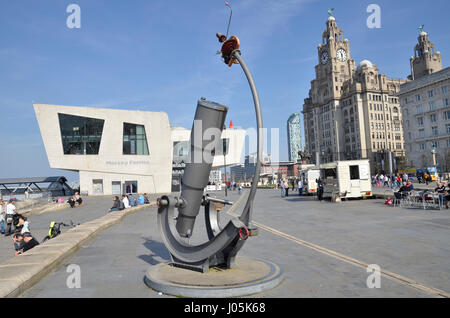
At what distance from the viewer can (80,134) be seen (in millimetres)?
49531

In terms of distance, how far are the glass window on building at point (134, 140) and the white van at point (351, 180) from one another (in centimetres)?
3560

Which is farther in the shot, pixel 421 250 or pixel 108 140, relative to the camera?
pixel 108 140

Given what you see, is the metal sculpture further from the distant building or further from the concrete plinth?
the distant building

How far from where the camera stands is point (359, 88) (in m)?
116

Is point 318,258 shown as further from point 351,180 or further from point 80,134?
point 80,134

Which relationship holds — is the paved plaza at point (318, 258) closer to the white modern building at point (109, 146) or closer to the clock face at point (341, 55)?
the white modern building at point (109, 146)

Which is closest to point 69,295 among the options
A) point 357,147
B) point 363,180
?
point 363,180

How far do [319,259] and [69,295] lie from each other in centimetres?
520

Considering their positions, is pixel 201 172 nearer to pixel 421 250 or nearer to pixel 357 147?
pixel 421 250

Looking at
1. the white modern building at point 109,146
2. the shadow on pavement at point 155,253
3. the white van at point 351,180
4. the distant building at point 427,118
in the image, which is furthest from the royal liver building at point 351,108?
the shadow on pavement at point 155,253

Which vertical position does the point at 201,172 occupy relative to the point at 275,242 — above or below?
above

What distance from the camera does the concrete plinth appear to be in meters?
5.24

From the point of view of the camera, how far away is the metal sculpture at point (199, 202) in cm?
593

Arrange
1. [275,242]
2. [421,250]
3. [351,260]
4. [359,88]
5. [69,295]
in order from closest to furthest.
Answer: [69,295], [351,260], [421,250], [275,242], [359,88]
